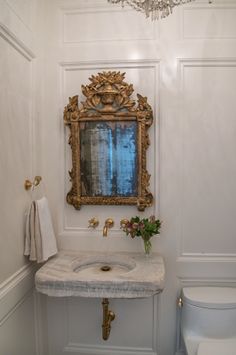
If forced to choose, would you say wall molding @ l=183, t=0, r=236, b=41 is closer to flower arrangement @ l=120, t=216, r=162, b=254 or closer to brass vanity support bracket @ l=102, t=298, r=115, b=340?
flower arrangement @ l=120, t=216, r=162, b=254

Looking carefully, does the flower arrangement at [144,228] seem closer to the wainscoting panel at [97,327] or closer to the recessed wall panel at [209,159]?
the recessed wall panel at [209,159]

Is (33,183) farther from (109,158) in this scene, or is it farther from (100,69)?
(100,69)

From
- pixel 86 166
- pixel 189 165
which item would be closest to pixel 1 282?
pixel 86 166

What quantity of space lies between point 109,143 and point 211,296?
118cm

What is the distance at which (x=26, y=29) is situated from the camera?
5.42 ft

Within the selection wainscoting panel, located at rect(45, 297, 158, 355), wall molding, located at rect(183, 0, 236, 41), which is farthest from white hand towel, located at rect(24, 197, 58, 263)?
wall molding, located at rect(183, 0, 236, 41)

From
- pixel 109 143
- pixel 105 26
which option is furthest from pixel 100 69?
pixel 109 143

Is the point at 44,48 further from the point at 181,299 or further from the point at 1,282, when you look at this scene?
the point at 181,299

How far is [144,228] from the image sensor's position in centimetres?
172

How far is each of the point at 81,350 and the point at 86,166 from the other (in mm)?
1312

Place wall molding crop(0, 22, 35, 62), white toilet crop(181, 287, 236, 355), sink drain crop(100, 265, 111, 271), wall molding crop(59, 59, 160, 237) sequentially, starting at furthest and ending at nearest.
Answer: wall molding crop(59, 59, 160, 237), sink drain crop(100, 265, 111, 271), white toilet crop(181, 287, 236, 355), wall molding crop(0, 22, 35, 62)

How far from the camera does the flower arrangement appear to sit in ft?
5.63

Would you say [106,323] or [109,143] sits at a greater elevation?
[109,143]

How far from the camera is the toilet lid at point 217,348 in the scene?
4.81 ft
